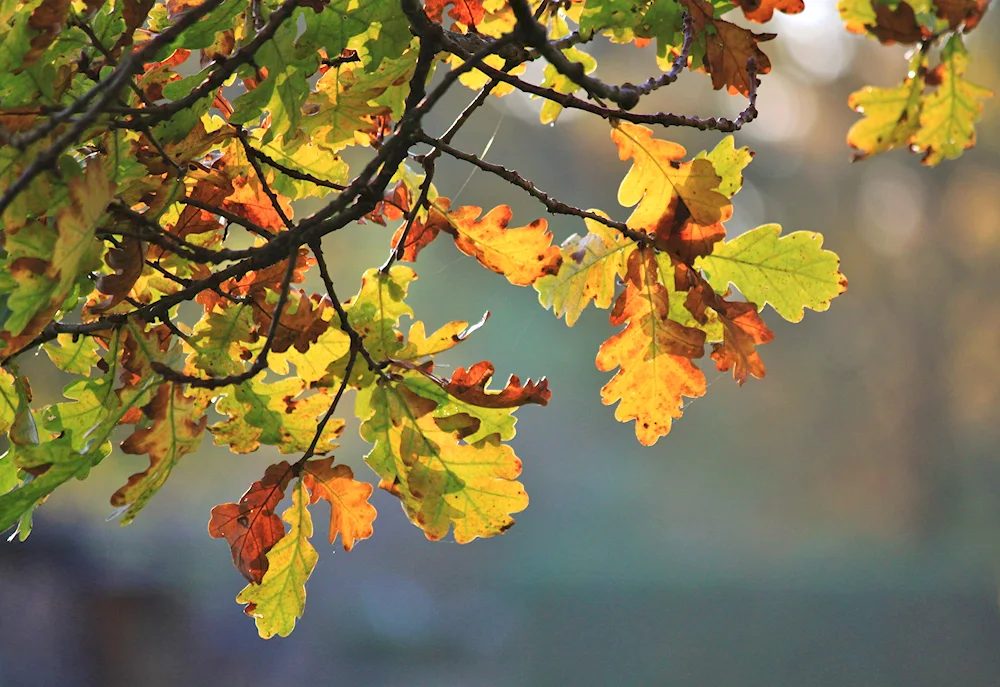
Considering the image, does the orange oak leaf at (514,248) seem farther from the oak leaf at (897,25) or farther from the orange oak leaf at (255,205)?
the oak leaf at (897,25)

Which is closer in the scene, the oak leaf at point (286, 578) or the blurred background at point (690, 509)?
the oak leaf at point (286, 578)

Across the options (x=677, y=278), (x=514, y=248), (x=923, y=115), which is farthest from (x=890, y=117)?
(x=514, y=248)

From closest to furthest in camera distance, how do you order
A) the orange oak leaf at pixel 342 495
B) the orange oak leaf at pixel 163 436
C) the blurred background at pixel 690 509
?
1. the orange oak leaf at pixel 163 436
2. the orange oak leaf at pixel 342 495
3. the blurred background at pixel 690 509

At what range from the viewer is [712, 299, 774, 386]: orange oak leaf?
0.75 metres

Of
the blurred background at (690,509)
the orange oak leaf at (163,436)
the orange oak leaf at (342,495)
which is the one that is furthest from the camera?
the blurred background at (690,509)

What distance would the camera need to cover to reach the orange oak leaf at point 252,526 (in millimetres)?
723

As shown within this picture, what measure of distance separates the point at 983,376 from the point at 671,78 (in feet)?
31.3

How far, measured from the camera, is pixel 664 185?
29.4 inches

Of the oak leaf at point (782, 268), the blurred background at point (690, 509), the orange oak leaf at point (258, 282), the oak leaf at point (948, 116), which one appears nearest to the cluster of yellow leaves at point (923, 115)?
the oak leaf at point (948, 116)

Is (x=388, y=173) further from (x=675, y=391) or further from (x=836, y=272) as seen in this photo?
(x=836, y=272)

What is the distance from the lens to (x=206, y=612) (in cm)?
586

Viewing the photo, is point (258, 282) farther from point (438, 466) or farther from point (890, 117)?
point (890, 117)

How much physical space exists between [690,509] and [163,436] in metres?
11.5

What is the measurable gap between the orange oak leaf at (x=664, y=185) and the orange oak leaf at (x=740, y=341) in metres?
0.08
